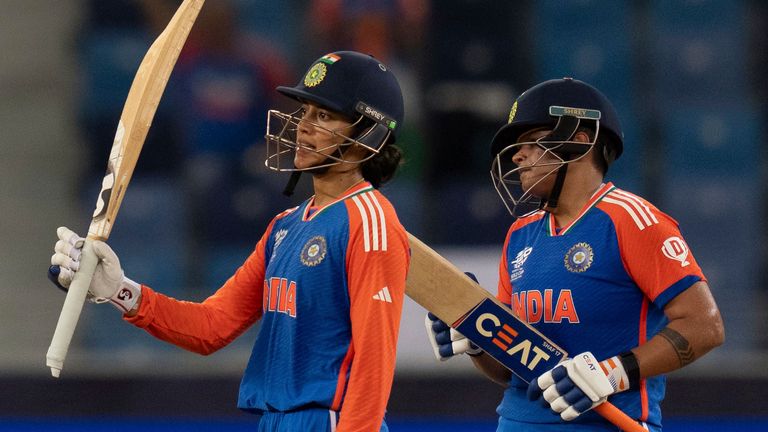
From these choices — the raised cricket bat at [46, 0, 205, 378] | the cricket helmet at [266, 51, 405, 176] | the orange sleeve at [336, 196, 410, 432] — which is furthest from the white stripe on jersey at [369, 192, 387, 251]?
the raised cricket bat at [46, 0, 205, 378]

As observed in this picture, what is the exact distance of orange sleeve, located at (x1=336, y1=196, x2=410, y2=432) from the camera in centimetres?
290

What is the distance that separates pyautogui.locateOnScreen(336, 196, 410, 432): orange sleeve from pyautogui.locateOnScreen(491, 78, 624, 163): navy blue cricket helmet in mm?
604

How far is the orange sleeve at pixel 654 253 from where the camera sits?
311cm

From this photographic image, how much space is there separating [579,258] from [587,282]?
70 millimetres

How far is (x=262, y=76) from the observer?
671 centimetres

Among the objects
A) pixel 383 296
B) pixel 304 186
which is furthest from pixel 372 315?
pixel 304 186

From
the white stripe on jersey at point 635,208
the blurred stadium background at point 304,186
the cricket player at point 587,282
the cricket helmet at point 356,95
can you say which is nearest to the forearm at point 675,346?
the cricket player at point 587,282

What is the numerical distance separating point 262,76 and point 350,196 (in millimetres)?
3678

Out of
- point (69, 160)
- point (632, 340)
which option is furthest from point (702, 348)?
point (69, 160)

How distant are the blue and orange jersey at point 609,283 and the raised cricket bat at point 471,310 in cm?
7

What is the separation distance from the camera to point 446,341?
11.6 feet

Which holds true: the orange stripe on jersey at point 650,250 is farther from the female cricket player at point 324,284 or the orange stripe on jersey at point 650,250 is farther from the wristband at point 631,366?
the female cricket player at point 324,284

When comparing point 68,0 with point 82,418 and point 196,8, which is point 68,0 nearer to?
point 82,418

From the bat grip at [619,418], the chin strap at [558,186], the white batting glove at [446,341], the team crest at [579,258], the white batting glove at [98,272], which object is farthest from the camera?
the white batting glove at [446,341]
